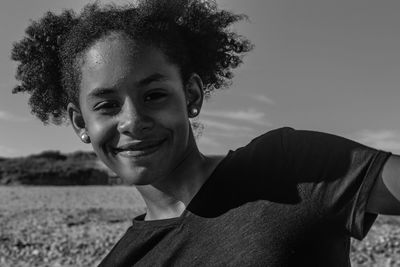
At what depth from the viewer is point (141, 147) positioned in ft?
7.57

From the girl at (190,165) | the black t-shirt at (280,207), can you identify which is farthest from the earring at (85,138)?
the black t-shirt at (280,207)

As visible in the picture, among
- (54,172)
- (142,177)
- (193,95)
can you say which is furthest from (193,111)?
(54,172)

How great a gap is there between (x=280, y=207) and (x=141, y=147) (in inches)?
23.3

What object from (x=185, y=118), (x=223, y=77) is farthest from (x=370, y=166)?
(x=223, y=77)

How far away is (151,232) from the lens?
7.98 ft

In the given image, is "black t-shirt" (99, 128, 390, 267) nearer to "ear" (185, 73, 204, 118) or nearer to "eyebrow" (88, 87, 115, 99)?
"ear" (185, 73, 204, 118)

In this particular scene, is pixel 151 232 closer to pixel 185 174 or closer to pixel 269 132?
pixel 185 174

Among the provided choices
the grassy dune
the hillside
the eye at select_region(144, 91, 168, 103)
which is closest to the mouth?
the eye at select_region(144, 91, 168, 103)

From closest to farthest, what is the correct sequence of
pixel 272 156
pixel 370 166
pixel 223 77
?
pixel 370 166 → pixel 272 156 → pixel 223 77

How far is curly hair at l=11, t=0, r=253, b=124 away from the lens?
2.52 m

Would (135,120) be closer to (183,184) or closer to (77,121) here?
(183,184)

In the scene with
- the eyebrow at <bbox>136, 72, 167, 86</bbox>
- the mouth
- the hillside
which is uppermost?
the hillside

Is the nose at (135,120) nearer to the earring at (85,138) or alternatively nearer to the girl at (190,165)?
the girl at (190,165)

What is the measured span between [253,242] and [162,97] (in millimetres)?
648
